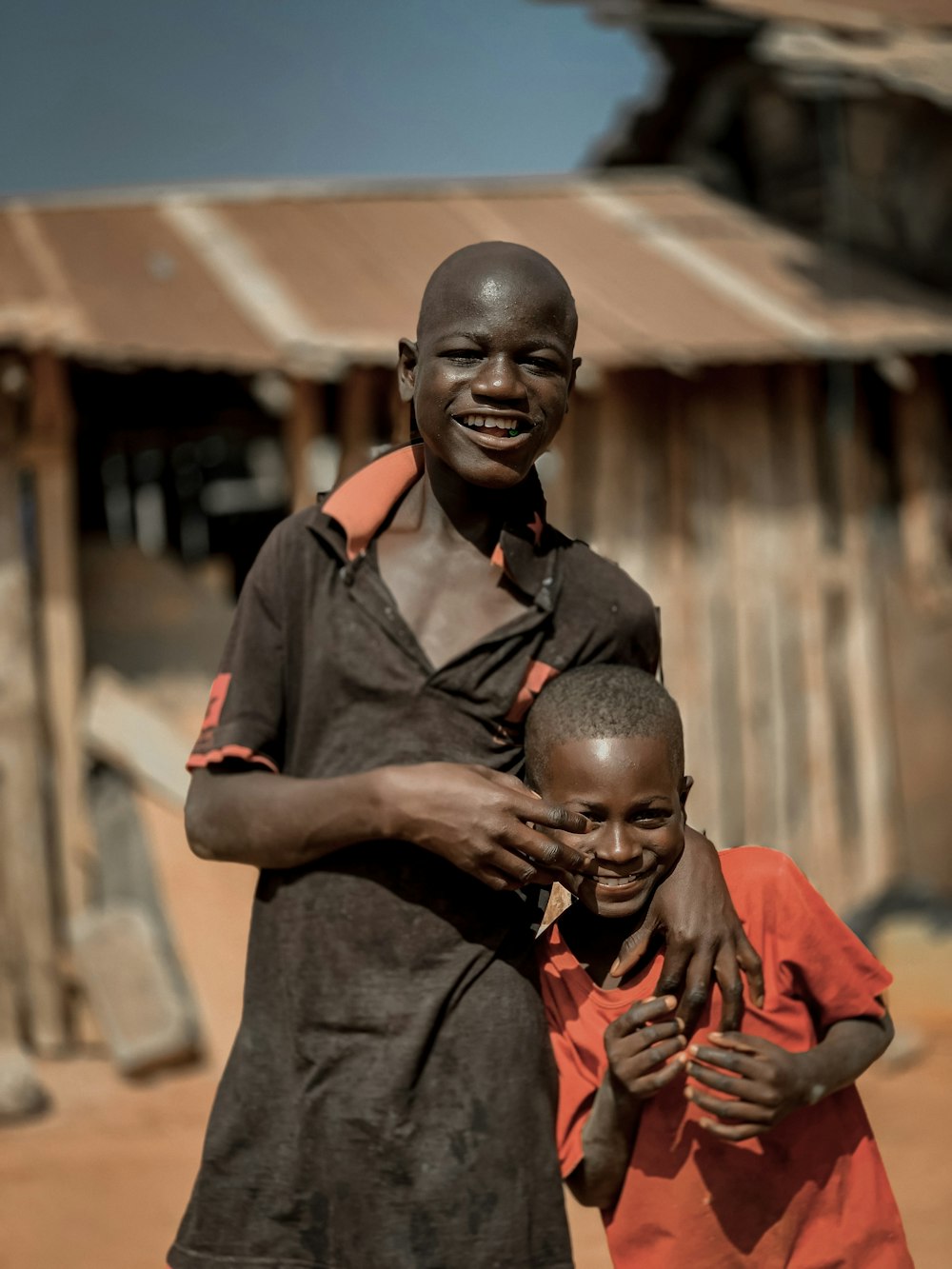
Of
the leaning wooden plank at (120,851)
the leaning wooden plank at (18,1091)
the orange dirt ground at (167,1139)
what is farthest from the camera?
the leaning wooden plank at (120,851)

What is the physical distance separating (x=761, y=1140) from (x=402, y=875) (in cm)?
63

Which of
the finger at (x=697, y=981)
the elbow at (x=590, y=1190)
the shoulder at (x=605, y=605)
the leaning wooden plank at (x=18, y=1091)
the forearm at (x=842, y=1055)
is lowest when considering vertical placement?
the leaning wooden plank at (x=18, y=1091)

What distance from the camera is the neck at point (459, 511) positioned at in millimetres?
1747

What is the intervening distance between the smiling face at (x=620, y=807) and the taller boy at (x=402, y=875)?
49 mm

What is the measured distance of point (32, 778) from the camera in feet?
18.6

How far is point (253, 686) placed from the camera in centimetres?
168

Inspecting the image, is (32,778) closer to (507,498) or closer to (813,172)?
(507,498)

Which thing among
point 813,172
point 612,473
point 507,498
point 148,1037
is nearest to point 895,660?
point 612,473

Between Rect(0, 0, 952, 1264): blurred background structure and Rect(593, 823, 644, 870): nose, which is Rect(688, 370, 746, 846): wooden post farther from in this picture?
Rect(593, 823, 644, 870): nose

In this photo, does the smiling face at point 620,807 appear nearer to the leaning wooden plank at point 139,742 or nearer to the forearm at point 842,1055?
the forearm at point 842,1055

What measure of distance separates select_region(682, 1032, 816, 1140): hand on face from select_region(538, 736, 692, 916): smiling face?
0.68ft

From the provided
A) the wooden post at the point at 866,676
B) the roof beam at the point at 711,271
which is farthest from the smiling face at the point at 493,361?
the wooden post at the point at 866,676

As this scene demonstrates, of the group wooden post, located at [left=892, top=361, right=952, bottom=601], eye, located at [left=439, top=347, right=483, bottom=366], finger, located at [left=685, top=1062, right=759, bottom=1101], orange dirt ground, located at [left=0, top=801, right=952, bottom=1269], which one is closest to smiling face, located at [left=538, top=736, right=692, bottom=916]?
finger, located at [left=685, top=1062, right=759, bottom=1101]

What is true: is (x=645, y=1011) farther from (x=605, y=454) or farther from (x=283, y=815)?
(x=605, y=454)
